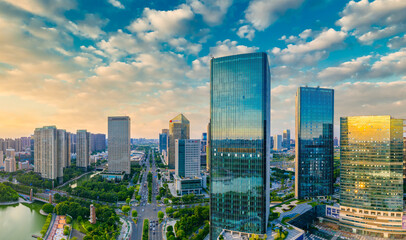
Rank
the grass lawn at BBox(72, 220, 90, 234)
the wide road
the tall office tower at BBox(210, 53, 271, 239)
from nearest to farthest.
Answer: the tall office tower at BBox(210, 53, 271, 239) → the wide road → the grass lawn at BBox(72, 220, 90, 234)

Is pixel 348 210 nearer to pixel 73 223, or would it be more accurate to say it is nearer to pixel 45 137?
pixel 73 223

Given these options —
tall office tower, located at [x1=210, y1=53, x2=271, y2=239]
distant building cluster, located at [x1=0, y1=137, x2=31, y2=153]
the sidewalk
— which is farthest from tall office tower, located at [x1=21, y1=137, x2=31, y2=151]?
tall office tower, located at [x1=210, y1=53, x2=271, y2=239]

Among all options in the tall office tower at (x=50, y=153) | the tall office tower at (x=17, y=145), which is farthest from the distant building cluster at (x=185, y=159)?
the tall office tower at (x=17, y=145)

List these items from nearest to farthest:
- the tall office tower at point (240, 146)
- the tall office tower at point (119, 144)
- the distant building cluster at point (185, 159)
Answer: the tall office tower at point (240, 146) < the distant building cluster at point (185, 159) < the tall office tower at point (119, 144)

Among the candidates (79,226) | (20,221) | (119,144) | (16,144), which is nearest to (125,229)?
(79,226)

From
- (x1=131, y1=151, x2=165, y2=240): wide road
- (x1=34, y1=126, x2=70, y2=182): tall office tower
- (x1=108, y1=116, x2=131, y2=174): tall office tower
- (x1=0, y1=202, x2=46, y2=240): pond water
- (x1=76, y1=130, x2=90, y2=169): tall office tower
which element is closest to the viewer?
(x1=131, y1=151, x2=165, y2=240): wide road

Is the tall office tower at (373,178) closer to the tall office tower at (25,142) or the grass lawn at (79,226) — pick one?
the grass lawn at (79,226)

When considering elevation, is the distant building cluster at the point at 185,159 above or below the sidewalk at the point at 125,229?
above

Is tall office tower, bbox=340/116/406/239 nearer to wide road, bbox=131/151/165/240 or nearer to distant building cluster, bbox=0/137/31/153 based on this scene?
wide road, bbox=131/151/165/240
